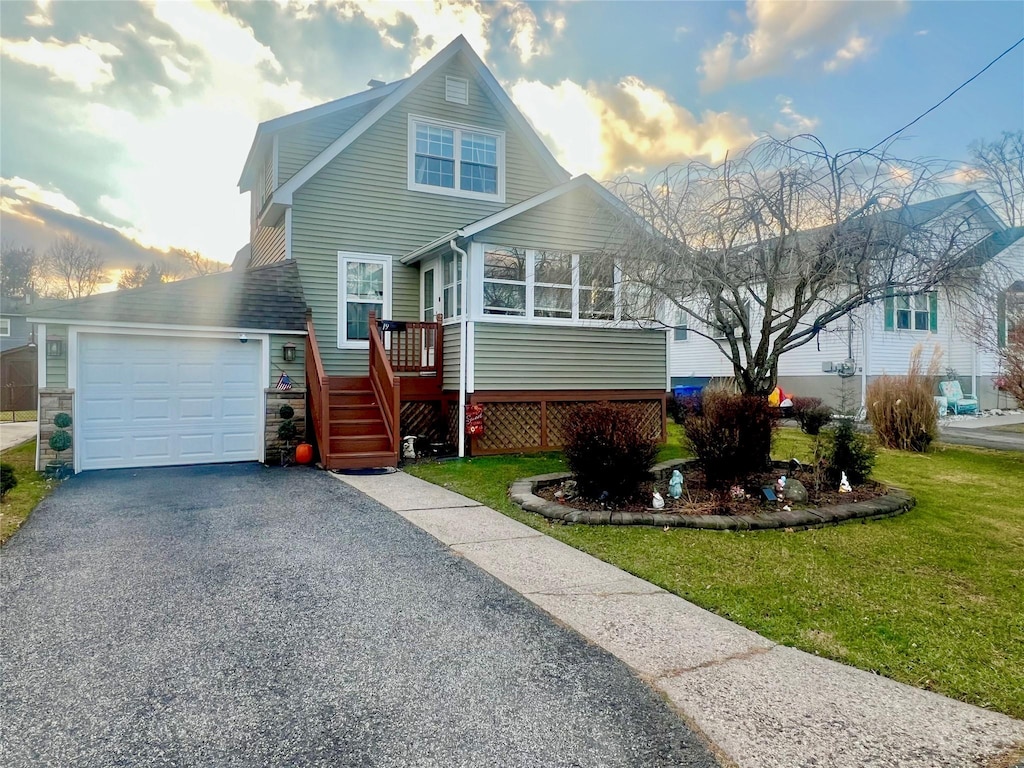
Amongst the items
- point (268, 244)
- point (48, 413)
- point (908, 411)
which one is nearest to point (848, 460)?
point (908, 411)

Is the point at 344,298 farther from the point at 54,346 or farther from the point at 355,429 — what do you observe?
the point at 54,346

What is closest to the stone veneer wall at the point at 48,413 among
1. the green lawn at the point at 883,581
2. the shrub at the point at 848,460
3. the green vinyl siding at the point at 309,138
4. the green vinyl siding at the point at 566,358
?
the green vinyl siding at the point at 309,138

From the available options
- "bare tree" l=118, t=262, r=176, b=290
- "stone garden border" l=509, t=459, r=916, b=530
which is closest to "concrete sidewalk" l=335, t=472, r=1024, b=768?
"stone garden border" l=509, t=459, r=916, b=530

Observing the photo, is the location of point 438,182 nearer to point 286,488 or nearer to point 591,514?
point 286,488

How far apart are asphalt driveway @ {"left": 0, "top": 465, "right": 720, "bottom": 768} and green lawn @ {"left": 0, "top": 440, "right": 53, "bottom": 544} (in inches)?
39.1

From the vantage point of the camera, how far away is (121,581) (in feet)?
14.2

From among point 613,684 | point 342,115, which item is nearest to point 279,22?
point 342,115

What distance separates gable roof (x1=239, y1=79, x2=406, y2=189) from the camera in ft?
39.6

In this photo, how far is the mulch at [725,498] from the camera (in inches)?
243

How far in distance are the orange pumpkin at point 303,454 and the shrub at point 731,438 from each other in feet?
20.2

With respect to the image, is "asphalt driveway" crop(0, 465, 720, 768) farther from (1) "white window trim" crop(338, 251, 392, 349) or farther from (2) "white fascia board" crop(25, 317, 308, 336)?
(1) "white window trim" crop(338, 251, 392, 349)

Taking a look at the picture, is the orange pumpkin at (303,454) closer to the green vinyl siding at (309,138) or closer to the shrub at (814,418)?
the green vinyl siding at (309,138)

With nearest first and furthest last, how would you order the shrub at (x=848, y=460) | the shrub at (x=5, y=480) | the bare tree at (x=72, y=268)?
the shrub at (x=5, y=480) → the shrub at (x=848, y=460) → the bare tree at (x=72, y=268)

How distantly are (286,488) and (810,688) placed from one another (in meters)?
6.71
